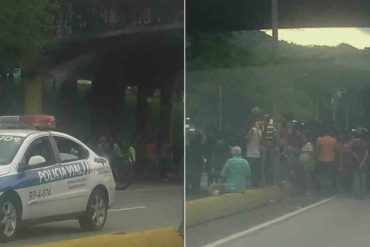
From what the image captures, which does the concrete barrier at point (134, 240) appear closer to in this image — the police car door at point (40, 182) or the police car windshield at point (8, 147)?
the police car door at point (40, 182)

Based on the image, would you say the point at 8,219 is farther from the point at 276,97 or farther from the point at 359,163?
the point at 359,163

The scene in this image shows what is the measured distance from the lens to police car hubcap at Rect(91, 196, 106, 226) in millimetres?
3135

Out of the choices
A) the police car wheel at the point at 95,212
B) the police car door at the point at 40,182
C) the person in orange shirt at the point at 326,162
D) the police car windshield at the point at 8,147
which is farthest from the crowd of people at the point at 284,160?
the police car windshield at the point at 8,147

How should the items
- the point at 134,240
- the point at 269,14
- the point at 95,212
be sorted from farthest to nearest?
the point at 269,14
the point at 134,240
the point at 95,212

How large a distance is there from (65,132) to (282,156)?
99cm

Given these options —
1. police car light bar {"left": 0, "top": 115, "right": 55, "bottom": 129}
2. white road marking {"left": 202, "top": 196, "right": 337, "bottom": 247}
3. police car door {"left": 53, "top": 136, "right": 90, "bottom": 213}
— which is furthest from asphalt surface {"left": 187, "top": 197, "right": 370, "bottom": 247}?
police car light bar {"left": 0, "top": 115, "right": 55, "bottom": 129}

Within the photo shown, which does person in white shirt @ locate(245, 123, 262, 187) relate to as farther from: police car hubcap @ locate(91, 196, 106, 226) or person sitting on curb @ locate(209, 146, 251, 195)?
police car hubcap @ locate(91, 196, 106, 226)

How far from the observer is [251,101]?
3.39 metres

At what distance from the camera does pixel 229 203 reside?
11.1 ft

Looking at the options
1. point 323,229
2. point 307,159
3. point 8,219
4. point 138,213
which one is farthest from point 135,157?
point 323,229

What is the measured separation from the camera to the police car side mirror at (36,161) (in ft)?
9.78

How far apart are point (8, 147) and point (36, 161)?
0.12m

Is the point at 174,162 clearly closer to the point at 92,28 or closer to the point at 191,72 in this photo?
the point at 191,72

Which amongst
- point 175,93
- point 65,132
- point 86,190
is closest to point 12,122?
point 65,132
